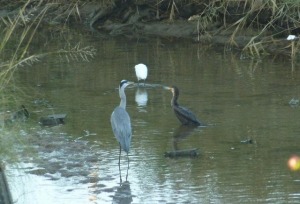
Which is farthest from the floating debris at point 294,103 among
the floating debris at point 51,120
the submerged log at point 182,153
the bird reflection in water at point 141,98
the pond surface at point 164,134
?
the floating debris at point 51,120

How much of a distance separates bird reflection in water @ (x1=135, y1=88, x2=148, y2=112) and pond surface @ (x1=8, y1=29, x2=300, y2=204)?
0.02 meters

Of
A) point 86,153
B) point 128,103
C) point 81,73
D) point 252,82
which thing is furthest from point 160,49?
point 86,153

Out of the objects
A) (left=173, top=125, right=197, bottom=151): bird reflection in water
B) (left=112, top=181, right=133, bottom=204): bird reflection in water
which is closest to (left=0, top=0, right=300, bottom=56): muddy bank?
(left=173, top=125, right=197, bottom=151): bird reflection in water

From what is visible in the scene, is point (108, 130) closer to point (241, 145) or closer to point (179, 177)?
point (241, 145)

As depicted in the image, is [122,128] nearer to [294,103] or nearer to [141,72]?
[294,103]

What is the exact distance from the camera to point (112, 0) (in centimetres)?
2262

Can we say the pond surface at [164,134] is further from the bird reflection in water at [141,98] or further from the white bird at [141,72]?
the white bird at [141,72]

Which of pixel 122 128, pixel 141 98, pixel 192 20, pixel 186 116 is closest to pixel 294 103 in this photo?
pixel 186 116

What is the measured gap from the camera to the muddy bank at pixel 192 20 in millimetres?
18281

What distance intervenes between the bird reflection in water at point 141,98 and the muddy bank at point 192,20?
3.55 meters

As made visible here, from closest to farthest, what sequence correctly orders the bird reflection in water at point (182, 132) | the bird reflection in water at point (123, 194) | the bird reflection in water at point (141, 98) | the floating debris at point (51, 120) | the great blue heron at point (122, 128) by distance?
1. the bird reflection in water at point (123, 194)
2. the great blue heron at point (122, 128)
3. the bird reflection in water at point (182, 132)
4. the floating debris at point (51, 120)
5. the bird reflection in water at point (141, 98)

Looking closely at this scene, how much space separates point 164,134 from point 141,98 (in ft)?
8.32

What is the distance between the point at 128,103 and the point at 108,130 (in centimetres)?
186

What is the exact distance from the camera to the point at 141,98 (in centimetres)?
1400
